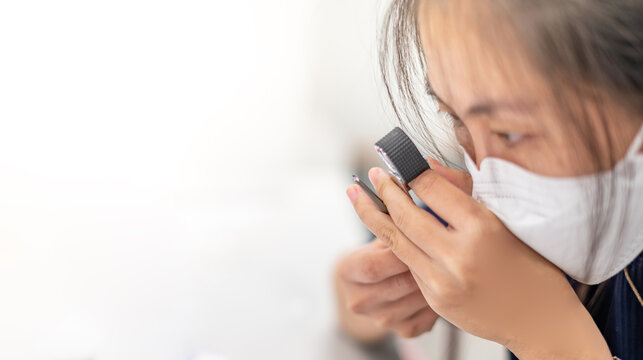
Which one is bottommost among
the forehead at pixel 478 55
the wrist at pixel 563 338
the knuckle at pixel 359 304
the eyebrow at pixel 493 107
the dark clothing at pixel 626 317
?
the dark clothing at pixel 626 317

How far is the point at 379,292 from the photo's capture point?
0.67 meters

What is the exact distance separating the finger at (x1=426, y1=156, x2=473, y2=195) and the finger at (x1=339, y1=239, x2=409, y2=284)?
12 cm

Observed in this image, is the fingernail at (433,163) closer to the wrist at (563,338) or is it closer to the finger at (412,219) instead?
the finger at (412,219)

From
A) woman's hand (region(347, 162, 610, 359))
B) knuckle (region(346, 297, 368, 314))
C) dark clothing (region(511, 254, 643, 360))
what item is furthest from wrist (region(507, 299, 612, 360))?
knuckle (region(346, 297, 368, 314))

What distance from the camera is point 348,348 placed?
35.1 inches

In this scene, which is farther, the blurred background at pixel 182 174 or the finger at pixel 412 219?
the blurred background at pixel 182 174

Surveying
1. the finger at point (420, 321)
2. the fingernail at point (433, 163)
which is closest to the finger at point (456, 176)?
the fingernail at point (433, 163)

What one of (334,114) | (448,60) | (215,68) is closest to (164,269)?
(215,68)

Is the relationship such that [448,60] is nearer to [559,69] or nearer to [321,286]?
[559,69]

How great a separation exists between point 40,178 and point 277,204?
1.75ft

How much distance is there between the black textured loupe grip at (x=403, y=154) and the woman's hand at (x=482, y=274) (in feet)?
0.03

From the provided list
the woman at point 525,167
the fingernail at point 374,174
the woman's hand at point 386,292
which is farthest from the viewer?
the woman's hand at point 386,292

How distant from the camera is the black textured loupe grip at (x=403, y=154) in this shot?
19.7 inches

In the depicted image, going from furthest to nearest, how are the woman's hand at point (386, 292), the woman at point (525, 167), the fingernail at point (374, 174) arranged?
the woman's hand at point (386, 292) < the fingernail at point (374, 174) < the woman at point (525, 167)
